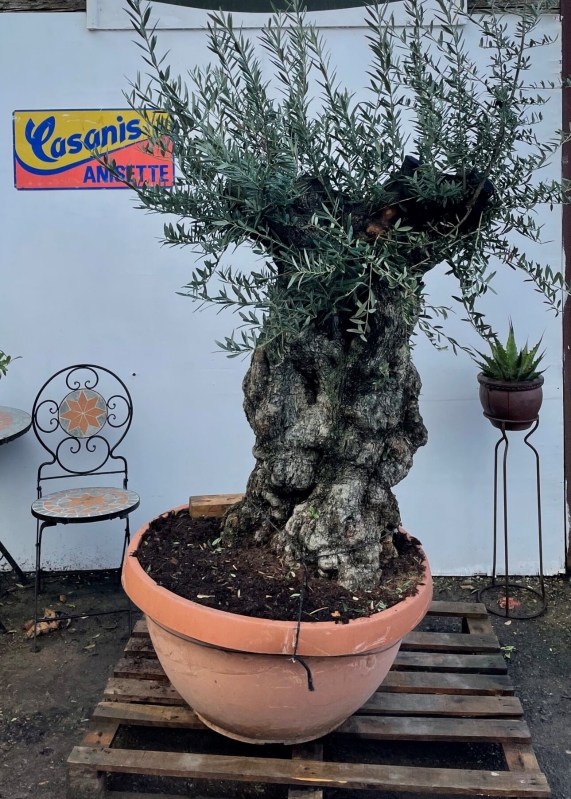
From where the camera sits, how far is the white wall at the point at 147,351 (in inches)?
142

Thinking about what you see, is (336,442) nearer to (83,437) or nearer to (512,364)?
(512,364)

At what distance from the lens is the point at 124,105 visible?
11.9ft

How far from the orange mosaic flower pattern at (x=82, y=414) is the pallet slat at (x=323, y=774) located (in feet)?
5.85

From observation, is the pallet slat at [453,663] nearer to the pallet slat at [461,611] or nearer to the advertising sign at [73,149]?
the pallet slat at [461,611]

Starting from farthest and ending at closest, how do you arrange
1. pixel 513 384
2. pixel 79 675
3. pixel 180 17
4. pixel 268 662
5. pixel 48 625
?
1. pixel 180 17
2. pixel 48 625
3. pixel 513 384
4. pixel 79 675
5. pixel 268 662

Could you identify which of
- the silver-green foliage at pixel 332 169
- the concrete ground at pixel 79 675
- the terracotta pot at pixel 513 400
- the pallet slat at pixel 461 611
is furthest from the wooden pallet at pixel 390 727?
the silver-green foliage at pixel 332 169

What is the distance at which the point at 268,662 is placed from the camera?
1988mm

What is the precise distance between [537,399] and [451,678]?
140 centimetres

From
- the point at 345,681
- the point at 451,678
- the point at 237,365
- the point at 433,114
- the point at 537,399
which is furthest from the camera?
the point at 237,365

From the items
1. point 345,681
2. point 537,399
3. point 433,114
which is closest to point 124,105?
point 433,114

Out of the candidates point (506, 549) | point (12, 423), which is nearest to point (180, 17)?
point (12, 423)

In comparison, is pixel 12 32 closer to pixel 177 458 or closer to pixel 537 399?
pixel 177 458

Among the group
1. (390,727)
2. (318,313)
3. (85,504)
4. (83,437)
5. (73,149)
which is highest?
(73,149)

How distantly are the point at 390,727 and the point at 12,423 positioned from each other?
7.23 ft
